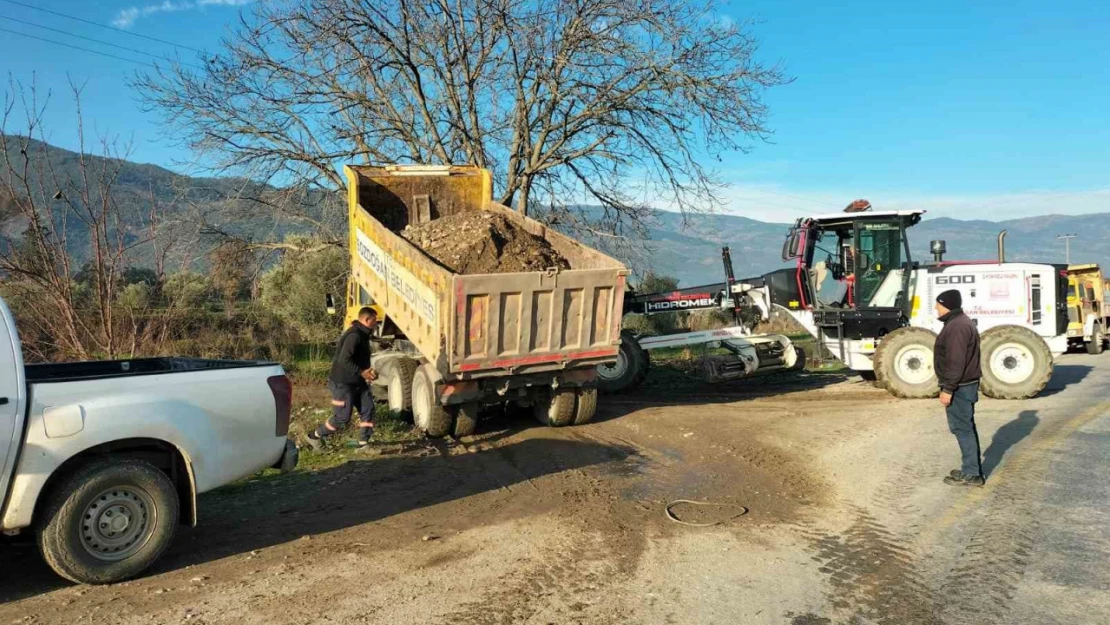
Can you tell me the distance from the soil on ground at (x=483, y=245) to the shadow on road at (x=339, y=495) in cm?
214

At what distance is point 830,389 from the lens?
41.9 ft

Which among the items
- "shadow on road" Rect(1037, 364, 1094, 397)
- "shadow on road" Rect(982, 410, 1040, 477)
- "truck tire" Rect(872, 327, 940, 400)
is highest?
"truck tire" Rect(872, 327, 940, 400)

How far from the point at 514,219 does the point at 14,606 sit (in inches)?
312

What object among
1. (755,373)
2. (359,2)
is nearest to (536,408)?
(755,373)

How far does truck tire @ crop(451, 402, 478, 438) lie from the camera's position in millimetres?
8953

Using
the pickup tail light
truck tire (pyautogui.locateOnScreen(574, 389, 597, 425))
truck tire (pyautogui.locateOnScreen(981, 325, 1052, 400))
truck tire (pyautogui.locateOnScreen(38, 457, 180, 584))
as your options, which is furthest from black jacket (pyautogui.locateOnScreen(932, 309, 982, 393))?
truck tire (pyautogui.locateOnScreen(38, 457, 180, 584))

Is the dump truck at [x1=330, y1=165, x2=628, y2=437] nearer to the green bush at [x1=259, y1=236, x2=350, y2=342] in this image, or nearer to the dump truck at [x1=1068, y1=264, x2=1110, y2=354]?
the green bush at [x1=259, y1=236, x2=350, y2=342]

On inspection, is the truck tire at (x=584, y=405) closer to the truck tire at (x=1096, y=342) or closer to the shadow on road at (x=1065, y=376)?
the shadow on road at (x=1065, y=376)

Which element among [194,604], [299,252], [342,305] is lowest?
[194,604]

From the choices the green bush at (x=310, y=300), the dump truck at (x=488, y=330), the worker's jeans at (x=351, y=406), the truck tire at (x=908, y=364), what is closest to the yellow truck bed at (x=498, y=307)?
the dump truck at (x=488, y=330)

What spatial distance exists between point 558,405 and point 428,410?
1657 mm

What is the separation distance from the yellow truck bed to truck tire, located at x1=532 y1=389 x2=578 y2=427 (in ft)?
1.79

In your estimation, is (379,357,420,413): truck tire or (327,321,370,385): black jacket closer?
(327,321,370,385): black jacket

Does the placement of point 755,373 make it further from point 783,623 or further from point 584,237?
point 783,623
